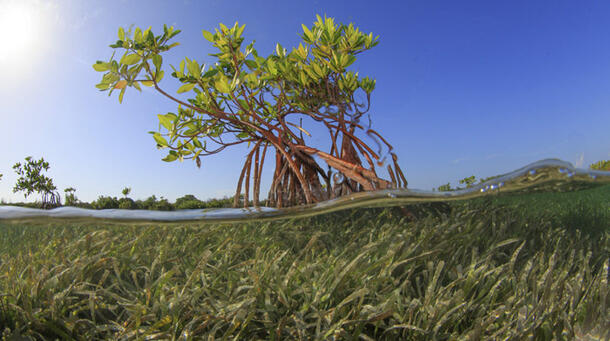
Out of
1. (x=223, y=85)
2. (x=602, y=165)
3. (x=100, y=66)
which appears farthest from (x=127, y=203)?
(x=602, y=165)

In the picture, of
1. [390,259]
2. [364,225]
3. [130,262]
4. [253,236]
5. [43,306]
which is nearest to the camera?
[43,306]

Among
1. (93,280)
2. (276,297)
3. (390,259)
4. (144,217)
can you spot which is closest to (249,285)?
(276,297)

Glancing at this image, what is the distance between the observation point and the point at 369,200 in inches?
89.4

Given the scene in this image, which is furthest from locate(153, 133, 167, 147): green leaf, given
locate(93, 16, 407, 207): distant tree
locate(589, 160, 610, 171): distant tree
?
locate(589, 160, 610, 171): distant tree

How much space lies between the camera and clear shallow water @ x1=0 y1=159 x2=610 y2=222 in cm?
221

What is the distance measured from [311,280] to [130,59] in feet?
6.55

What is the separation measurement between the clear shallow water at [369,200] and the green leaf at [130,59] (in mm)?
1118

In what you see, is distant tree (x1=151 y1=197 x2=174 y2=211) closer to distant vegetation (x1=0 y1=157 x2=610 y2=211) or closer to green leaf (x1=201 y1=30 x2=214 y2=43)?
distant vegetation (x1=0 y1=157 x2=610 y2=211)

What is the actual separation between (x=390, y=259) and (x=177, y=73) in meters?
2.19

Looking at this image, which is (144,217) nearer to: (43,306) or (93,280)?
(93,280)

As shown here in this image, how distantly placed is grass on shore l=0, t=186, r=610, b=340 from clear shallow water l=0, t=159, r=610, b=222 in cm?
11

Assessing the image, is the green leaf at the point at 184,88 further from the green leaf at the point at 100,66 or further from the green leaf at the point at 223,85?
the green leaf at the point at 100,66

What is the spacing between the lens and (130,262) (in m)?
1.66

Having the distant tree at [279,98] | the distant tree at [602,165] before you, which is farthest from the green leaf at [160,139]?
the distant tree at [602,165]
